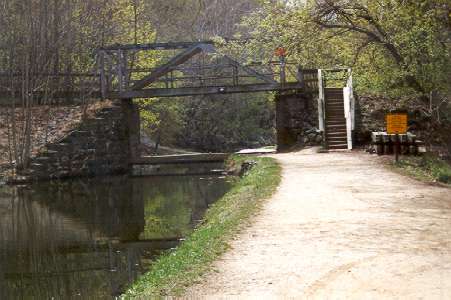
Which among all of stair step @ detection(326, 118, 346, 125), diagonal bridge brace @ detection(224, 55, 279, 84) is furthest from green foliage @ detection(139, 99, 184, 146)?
stair step @ detection(326, 118, 346, 125)

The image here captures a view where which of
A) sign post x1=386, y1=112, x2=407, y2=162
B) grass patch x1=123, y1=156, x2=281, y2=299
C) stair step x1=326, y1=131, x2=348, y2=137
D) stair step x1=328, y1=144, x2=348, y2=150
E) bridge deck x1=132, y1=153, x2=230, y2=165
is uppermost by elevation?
sign post x1=386, y1=112, x2=407, y2=162

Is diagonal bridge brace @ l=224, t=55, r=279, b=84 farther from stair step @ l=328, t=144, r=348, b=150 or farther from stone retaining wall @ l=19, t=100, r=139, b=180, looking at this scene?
stair step @ l=328, t=144, r=348, b=150

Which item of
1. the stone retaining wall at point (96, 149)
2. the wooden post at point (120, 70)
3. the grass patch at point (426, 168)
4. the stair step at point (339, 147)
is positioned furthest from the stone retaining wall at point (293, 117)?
the grass patch at point (426, 168)

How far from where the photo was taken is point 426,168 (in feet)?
60.9

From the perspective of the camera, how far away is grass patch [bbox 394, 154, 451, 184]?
1662 centimetres

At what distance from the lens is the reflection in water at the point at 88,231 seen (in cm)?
1028

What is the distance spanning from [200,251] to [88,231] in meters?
6.34

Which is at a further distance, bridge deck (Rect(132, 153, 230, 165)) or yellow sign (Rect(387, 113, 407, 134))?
bridge deck (Rect(132, 153, 230, 165))

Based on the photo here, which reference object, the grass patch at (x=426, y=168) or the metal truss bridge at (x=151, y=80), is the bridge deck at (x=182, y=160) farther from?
the grass patch at (x=426, y=168)

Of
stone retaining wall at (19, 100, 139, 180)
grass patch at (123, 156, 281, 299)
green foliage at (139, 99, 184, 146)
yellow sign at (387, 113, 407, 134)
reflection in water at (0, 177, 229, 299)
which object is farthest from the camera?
green foliage at (139, 99, 184, 146)

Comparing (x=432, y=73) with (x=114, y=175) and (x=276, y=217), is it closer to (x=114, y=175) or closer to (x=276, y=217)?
(x=276, y=217)

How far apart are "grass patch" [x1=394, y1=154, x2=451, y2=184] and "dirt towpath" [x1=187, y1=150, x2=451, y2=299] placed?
5.24 feet

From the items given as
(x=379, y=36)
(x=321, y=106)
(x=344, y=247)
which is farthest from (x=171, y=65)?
(x=344, y=247)

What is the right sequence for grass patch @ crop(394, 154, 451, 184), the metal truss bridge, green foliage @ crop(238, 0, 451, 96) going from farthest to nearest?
1. the metal truss bridge
2. green foliage @ crop(238, 0, 451, 96)
3. grass patch @ crop(394, 154, 451, 184)
